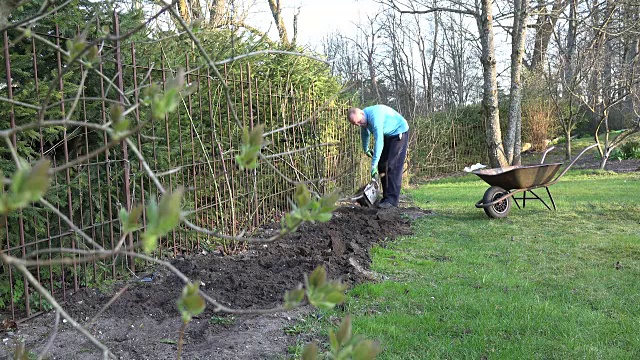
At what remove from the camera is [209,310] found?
131 inches

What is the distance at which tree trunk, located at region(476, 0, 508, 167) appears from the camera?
1184 centimetres

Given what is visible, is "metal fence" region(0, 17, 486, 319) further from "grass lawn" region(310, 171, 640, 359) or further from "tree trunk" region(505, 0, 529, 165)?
"tree trunk" region(505, 0, 529, 165)

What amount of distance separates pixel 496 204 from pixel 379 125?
194 centimetres

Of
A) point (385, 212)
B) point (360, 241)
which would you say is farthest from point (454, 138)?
point (360, 241)

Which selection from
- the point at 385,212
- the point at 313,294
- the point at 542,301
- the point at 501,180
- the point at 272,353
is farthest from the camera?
the point at 385,212

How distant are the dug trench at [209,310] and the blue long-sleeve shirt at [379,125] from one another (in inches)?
87.2

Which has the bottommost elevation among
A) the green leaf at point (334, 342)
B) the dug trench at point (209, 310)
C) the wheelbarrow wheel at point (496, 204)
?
the dug trench at point (209, 310)

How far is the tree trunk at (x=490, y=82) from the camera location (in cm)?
1184

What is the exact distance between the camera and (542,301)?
3.55 m

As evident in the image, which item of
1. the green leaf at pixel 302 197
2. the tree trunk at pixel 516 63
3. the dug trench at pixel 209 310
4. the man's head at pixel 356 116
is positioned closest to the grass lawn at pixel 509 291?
the dug trench at pixel 209 310

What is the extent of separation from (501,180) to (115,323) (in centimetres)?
511

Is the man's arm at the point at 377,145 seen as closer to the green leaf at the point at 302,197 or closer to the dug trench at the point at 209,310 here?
the dug trench at the point at 209,310

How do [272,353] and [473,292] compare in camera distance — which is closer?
[272,353]

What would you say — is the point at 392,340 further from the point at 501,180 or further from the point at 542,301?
the point at 501,180
